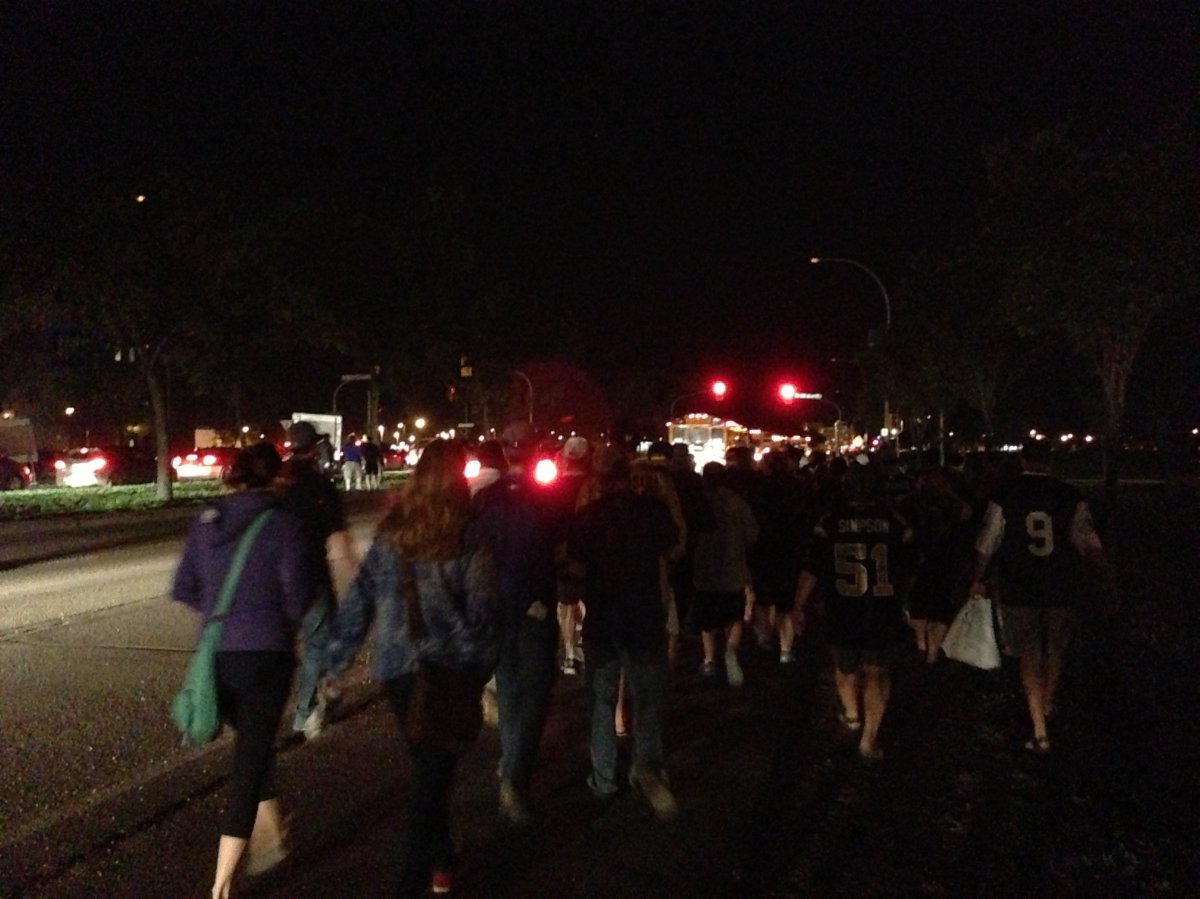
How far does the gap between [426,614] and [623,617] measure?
1.77m

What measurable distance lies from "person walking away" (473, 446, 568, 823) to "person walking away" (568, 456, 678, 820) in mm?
268

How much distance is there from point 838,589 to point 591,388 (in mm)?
64405

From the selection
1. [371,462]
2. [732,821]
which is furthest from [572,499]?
[371,462]

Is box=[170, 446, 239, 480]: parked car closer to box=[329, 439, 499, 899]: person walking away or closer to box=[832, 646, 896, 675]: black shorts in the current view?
box=[832, 646, 896, 675]: black shorts

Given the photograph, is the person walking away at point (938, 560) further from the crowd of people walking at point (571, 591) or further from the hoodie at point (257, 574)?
the hoodie at point (257, 574)

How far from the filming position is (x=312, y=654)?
7.14 metres

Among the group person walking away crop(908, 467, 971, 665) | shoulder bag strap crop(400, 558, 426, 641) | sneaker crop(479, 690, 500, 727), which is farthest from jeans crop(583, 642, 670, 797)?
person walking away crop(908, 467, 971, 665)

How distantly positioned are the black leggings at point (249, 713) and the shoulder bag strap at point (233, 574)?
0.54 feet

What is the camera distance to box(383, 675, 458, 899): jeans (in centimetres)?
457

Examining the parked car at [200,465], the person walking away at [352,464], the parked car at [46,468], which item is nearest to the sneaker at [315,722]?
the person walking away at [352,464]

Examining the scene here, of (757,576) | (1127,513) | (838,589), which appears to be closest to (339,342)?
(1127,513)

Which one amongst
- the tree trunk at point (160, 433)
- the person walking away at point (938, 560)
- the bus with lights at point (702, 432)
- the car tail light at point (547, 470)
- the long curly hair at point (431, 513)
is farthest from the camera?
the bus with lights at point (702, 432)

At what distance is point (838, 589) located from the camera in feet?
23.6

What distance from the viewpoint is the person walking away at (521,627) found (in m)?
5.94
